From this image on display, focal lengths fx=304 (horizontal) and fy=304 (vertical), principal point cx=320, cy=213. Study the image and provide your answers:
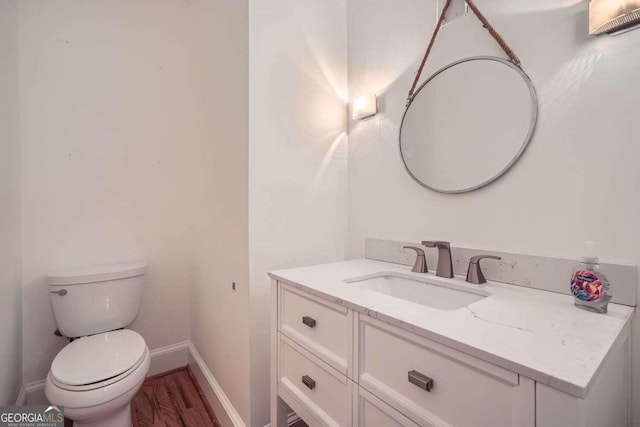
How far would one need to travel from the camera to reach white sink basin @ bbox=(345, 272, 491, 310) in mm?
1075

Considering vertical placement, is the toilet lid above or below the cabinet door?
below

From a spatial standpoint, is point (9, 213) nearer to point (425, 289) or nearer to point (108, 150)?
point (108, 150)

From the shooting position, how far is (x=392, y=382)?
797 millimetres

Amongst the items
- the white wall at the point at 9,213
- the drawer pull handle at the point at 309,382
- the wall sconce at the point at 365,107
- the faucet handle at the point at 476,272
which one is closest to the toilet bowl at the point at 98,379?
the white wall at the point at 9,213

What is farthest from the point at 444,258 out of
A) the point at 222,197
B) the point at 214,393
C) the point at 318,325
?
the point at 214,393

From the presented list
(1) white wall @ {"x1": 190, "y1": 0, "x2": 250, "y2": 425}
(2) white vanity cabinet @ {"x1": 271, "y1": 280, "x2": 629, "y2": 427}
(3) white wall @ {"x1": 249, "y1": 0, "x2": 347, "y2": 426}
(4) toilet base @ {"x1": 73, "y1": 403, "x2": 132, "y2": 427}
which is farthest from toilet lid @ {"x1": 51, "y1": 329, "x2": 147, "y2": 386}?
(2) white vanity cabinet @ {"x1": 271, "y1": 280, "x2": 629, "y2": 427}

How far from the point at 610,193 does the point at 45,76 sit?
267 cm

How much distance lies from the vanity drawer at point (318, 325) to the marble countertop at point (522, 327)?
52 millimetres

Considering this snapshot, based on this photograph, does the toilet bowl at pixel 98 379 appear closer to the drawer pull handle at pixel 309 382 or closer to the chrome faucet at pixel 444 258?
the drawer pull handle at pixel 309 382

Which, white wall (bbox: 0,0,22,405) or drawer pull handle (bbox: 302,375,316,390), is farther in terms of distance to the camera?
white wall (bbox: 0,0,22,405)

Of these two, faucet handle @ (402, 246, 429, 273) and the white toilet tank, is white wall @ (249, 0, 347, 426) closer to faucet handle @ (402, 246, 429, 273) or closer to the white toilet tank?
faucet handle @ (402, 246, 429, 273)

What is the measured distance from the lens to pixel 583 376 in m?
0.50

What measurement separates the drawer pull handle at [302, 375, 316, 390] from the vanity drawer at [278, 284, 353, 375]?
4.0 inches

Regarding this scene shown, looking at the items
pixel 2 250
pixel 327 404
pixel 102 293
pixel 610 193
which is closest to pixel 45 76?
pixel 2 250
